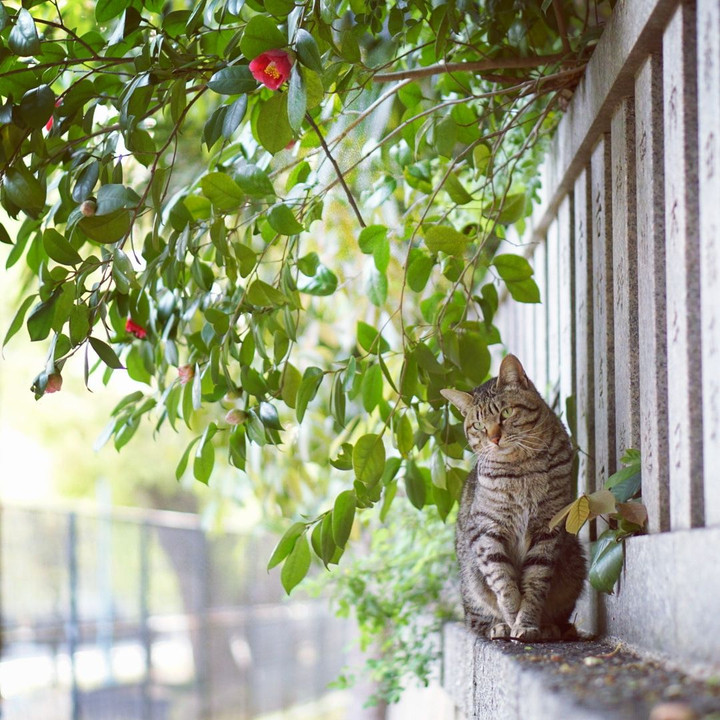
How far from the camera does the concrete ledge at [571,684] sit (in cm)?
84

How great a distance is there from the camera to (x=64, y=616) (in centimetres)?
520

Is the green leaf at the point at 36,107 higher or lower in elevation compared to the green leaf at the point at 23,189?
higher

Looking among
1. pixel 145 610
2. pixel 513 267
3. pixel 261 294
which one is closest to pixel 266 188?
pixel 261 294

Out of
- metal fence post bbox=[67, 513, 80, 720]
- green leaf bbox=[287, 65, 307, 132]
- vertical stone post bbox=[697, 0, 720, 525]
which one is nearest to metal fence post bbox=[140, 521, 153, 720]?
metal fence post bbox=[67, 513, 80, 720]

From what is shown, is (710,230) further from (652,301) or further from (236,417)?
(236,417)

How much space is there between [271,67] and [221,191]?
0.34 metres

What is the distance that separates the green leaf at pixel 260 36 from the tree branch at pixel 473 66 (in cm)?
41

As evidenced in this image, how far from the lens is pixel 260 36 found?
127 centimetres

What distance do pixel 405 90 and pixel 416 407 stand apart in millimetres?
630

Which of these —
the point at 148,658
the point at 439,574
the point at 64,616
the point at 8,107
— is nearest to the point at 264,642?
the point at 148,658

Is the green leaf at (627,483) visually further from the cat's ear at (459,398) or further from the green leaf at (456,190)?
the green leaf at (456,190)

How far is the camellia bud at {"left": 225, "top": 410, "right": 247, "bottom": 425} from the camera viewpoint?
64.6 inches

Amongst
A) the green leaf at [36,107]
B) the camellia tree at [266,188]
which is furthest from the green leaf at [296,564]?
the green leaf at [36,107]

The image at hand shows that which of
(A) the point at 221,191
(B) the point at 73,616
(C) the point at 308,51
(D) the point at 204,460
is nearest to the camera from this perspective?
(C) the point at 308,51
